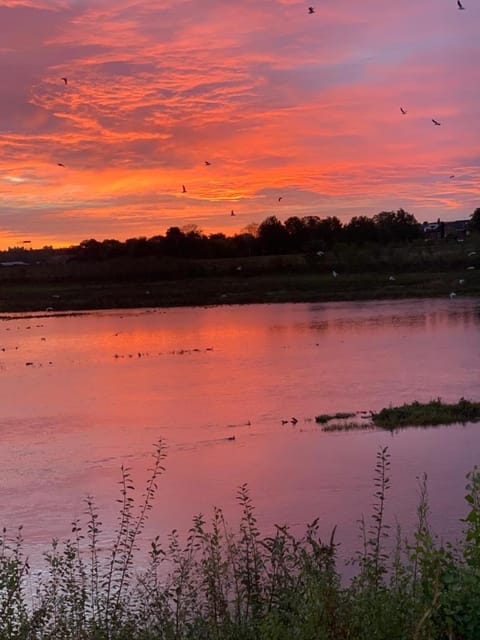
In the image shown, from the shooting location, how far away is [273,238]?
79625mm

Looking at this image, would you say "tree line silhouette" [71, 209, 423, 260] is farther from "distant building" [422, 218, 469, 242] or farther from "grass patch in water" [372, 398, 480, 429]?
"grass patch in water" [372, 398, 480, 429]

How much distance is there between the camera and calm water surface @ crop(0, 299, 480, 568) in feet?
32.2

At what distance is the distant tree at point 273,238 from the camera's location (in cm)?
7962

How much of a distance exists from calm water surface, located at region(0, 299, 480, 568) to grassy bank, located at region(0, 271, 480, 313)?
16.4 metres

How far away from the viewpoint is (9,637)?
4648mm

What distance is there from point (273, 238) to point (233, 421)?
65661 millimetres

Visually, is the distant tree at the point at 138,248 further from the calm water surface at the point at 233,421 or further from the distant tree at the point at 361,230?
the calm water surface at the point at 233,421

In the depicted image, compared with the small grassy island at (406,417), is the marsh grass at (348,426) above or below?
below

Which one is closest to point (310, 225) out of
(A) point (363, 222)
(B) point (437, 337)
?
(A) point (363, 222)

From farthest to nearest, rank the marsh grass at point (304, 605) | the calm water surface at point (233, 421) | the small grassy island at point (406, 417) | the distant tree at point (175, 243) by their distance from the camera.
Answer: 1. the distant tree at point (175, 243)
2. the small grassy island at point (406, 417)
3. the calm water surface at point (233, 421)
4. the marsh grass at point (304, 605)

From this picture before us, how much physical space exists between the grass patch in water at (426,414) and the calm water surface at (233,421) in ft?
1.38

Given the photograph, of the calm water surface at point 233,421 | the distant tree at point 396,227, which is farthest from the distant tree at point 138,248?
the calm water surface at point 233,421

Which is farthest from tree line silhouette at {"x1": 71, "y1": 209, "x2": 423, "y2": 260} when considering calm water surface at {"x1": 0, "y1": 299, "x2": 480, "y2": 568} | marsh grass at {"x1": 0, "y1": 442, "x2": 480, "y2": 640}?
marsh grass at {"x1": 0, "y1": 442, "x2": 480, "y2": 640}

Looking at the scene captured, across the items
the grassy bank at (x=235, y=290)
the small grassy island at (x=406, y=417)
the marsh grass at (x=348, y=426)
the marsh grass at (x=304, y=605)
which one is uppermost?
the grassy bank at (x=235, y=290)
